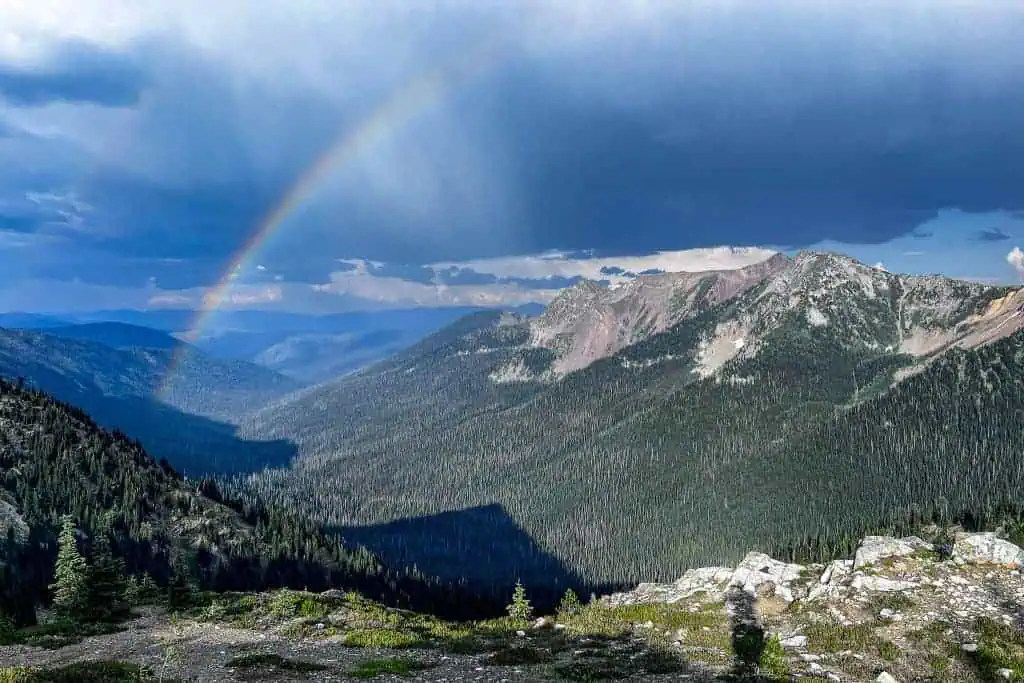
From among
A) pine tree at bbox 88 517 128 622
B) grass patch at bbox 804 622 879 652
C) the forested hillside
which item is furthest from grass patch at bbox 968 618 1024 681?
the forested hillside

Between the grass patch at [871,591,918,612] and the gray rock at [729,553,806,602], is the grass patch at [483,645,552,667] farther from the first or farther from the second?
the grass patch at [871,591,918,612]

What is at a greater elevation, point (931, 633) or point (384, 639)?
point (931, 633)

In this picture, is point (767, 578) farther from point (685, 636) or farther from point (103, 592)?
point (103, 592)

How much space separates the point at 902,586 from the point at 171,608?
231 feet

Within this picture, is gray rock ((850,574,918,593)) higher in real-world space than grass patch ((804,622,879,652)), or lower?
A: higher

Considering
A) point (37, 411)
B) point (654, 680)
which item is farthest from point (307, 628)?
point (37, 411)

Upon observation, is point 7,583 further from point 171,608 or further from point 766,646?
point 766,646

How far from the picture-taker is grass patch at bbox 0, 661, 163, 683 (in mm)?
35119

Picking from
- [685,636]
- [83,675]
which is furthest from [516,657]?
[83,675]

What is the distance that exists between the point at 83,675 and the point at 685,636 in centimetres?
3914

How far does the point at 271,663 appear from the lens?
139ft

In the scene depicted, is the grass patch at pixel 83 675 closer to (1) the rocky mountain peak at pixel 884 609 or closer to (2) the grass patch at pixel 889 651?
(1) the rocky mountain peak at pixel 884 609

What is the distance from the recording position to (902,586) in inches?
2100

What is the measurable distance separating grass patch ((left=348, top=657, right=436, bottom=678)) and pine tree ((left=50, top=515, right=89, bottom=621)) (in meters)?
42.9
